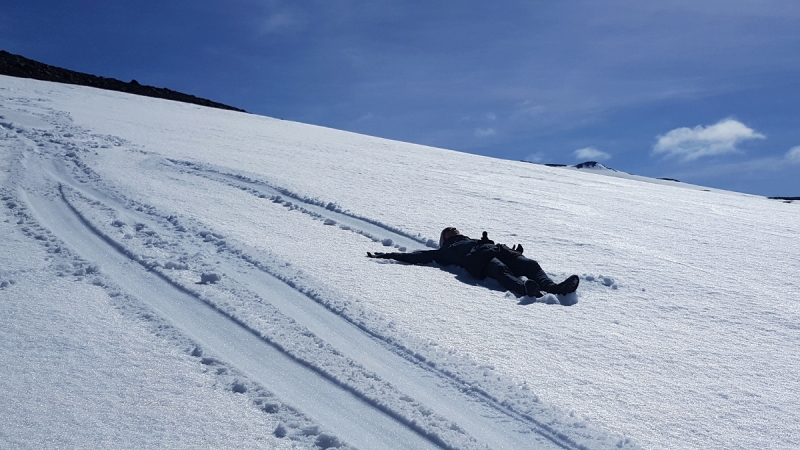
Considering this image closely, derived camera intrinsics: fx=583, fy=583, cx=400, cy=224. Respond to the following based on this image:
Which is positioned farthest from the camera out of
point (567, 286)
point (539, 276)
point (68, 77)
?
point (68, 77)

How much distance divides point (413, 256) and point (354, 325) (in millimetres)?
1857

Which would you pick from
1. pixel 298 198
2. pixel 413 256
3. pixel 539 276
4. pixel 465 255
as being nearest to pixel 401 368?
pixel 539 276

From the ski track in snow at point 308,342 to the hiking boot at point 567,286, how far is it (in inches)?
27.7

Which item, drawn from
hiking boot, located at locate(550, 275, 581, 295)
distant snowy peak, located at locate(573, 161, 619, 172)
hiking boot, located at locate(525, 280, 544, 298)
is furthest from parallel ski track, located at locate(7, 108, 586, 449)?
distant snowy peak, located at locate(573, 161, 619, 172)

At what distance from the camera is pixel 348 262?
563cm

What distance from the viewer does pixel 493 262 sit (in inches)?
213

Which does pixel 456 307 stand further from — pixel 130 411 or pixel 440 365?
pixel 130 411

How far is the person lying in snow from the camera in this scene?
4.96 meters

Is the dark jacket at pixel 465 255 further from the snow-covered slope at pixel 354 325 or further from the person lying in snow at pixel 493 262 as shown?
the snow-covered slope at pixel 354 325

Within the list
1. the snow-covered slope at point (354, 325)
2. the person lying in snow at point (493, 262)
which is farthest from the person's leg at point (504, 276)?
the snow-covered slope at point (354, 325)

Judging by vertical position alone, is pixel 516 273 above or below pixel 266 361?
above

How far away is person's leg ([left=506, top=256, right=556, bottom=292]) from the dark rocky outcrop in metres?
23.7

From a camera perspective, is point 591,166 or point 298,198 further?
point 591,166

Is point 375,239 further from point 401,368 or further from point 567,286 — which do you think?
point 401,368
